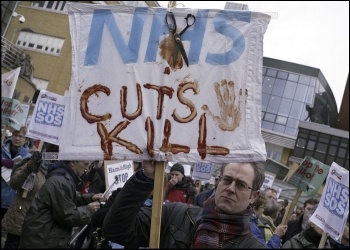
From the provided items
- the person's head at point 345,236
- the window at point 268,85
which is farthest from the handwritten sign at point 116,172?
the window at point 268,85

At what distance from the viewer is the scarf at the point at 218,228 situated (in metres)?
2.67

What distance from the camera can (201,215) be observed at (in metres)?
2.85

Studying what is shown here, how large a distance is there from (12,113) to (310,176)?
440cm

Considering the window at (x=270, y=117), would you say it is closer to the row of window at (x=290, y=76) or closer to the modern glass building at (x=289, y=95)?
the modern glass building at (x=289, y=95)

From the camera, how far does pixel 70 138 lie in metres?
2.82

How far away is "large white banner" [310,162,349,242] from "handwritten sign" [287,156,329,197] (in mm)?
2158

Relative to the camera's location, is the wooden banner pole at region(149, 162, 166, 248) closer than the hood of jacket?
Yes

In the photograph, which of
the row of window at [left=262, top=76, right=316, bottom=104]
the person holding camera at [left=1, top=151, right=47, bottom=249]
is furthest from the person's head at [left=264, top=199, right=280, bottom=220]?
the row of window at [left=262, top=76, right=316, bottom=104]

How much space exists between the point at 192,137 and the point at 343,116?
2067 inches

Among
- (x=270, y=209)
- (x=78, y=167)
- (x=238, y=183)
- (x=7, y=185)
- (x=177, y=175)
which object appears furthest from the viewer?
(x=177, y=175)

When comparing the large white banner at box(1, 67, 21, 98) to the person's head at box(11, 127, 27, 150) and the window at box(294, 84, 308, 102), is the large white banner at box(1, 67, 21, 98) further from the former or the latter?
the window at box(294, 84, 308, 102)

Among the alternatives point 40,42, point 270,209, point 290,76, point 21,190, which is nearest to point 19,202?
point 21,190

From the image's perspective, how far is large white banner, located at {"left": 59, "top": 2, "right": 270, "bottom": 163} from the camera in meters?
2.74

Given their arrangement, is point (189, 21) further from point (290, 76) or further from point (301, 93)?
point (290, 76)
